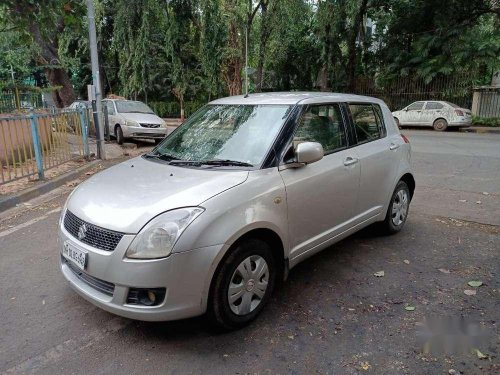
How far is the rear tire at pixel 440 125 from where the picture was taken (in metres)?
19.4

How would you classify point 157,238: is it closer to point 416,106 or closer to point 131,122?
point 131,122

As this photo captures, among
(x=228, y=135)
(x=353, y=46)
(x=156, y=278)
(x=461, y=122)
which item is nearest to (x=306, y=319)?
(x=156, y=278)

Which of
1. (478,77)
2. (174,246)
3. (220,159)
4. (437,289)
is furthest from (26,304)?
(478,77)

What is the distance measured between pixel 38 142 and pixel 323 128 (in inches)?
219

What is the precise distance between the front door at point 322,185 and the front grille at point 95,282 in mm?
1439

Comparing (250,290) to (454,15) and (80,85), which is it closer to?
(454,15)

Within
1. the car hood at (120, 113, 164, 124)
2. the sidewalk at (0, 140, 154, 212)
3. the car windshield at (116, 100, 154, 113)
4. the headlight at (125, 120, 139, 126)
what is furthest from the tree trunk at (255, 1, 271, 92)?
the sidewalk at (0, 140, 154, 212)

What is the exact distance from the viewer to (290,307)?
3438mm

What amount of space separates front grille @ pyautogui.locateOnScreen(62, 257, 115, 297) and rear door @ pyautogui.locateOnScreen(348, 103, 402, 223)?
2520mm

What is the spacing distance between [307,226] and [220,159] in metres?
0.94

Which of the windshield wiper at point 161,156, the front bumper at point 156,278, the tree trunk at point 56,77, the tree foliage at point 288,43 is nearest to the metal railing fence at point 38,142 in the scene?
the windshield wiper at point 161,156

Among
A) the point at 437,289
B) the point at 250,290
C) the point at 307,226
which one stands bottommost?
the point at 437,289

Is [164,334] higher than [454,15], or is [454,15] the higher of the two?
[454,15]

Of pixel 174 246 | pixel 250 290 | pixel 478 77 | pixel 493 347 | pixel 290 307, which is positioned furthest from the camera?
pixel 478 77
